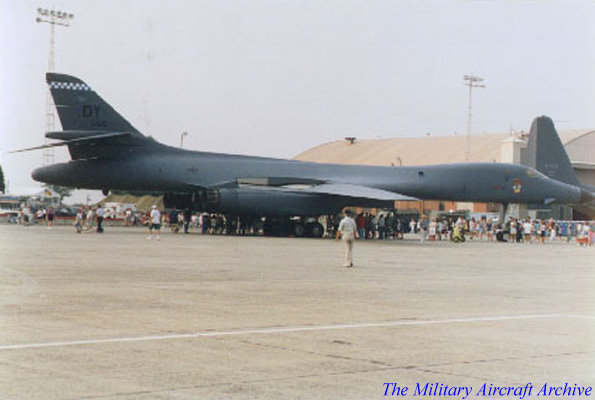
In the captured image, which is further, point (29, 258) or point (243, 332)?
point (29, 258)

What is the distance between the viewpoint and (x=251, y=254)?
25.7m

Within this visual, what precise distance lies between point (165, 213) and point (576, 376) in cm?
5758

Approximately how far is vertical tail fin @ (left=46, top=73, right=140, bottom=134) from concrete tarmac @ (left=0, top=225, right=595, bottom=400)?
17522mm

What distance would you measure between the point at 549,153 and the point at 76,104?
28933 millimetres

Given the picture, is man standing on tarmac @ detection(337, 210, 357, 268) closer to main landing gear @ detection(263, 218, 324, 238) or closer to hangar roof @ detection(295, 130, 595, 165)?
main landing gear @ detection(263, 218, 324, 238)

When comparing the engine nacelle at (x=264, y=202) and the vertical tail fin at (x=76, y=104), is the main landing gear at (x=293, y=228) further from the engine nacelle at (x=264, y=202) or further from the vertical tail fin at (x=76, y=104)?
the vertical tail fin at (x=76, y=104)

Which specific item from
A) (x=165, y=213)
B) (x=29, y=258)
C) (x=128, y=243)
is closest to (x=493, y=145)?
(x=165, y=213)

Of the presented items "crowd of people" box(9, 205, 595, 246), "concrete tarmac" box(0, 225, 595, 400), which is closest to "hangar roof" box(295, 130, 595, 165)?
"crowd of people" box(9, 205, 595, 246)

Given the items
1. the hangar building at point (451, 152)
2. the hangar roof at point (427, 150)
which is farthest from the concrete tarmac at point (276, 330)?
the hangar roof at point (427, 150)

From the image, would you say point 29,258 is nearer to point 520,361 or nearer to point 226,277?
point 226,277

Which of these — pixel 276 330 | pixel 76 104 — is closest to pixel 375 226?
pixel 76 104

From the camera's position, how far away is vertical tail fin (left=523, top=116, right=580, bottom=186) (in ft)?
169

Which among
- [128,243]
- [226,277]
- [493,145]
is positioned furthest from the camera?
[493,145]

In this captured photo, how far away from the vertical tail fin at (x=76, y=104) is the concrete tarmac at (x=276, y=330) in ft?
57.5
